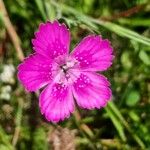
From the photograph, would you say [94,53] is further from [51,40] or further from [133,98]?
[133,98]

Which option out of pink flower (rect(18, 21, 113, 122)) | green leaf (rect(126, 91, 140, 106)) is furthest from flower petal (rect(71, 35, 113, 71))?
green leaf (rect(126, 91, 140, 106))

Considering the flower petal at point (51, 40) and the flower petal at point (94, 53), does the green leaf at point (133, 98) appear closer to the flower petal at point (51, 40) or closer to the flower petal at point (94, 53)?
the flower petal at point (94, 53)

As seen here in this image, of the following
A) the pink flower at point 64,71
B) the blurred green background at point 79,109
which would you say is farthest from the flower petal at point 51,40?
the blurred green background at point 79,109

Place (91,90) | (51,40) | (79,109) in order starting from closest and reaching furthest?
(51,40), (91,90), (79,109)

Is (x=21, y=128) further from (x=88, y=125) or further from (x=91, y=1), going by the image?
(x=91, y=1)

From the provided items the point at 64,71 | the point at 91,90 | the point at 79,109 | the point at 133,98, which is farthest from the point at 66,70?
the point at 133,98

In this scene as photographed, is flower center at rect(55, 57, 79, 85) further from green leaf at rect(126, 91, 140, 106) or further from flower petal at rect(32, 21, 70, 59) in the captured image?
green leaf at rect(126, 91, 140, 106)

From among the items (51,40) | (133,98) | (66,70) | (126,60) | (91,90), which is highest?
(51,40)
